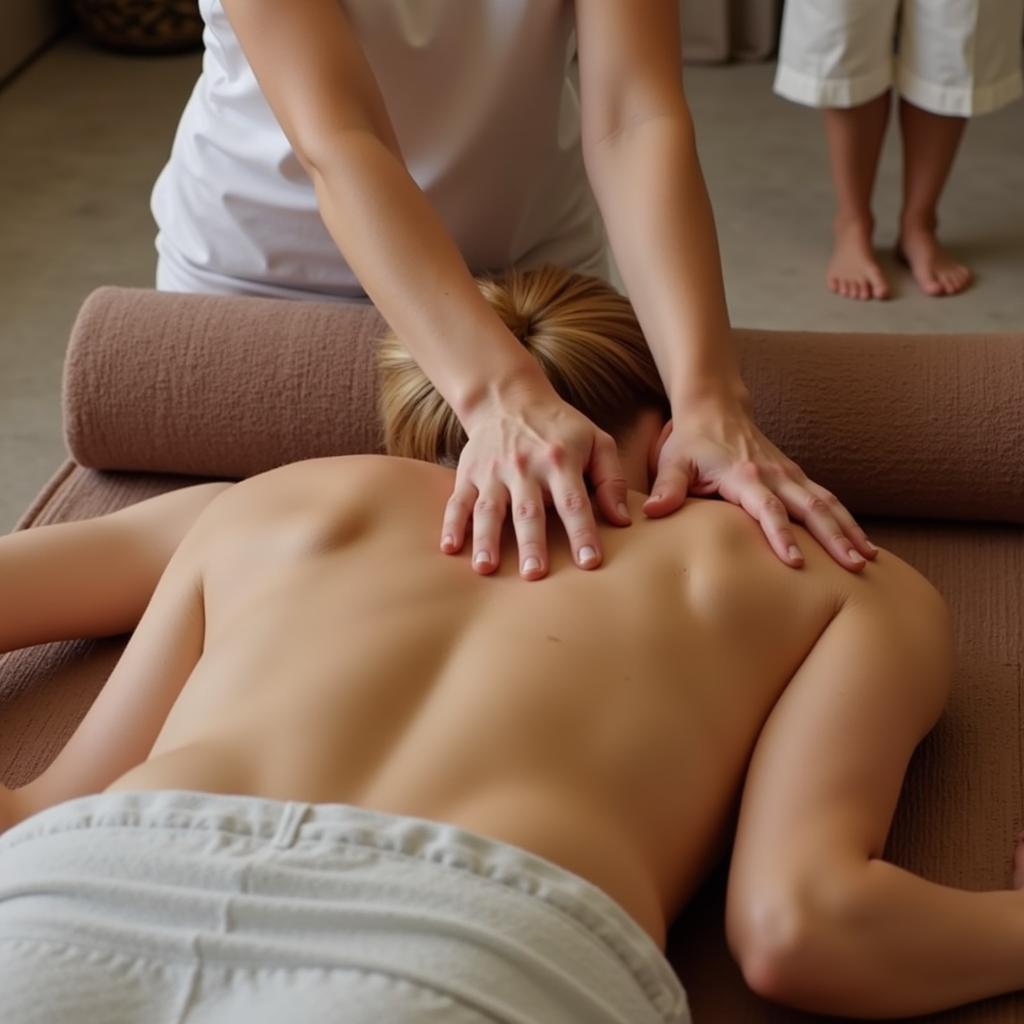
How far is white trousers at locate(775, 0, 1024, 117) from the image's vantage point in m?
2.86

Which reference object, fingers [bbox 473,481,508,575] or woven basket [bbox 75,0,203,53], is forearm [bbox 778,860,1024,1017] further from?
woven basket [bbox 75,0,203,53]

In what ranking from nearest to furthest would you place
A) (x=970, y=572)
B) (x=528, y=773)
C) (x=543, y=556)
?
(x=528, y=773), (x=543, y=556), (x=970, y=572)

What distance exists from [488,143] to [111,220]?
185 centimetres

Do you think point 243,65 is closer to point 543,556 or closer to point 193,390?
point 193,390

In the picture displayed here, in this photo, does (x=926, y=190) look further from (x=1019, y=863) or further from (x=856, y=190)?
(x=1019, y=863)

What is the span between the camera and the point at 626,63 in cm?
167

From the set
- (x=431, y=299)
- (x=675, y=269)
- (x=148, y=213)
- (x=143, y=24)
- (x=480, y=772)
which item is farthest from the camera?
(x=143, y=24)

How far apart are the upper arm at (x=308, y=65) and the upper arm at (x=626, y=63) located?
0.26 meters

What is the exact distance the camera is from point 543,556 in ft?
4.14

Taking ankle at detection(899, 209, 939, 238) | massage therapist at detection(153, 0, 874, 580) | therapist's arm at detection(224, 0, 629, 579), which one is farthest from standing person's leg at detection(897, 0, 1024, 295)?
therapist's arm at detection(224, 0, 629, 579)

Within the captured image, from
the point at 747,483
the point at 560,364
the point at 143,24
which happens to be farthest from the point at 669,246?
the point at 143,24

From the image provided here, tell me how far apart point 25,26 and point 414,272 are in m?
3.07

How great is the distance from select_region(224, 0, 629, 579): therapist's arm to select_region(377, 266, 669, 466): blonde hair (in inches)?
2.3

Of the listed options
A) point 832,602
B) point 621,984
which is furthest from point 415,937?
point 832,602
